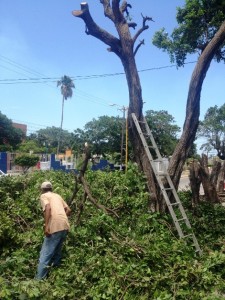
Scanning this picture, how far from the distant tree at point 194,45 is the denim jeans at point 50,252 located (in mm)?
2840

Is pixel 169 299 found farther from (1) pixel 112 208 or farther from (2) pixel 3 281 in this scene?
(1) pixel 112 208

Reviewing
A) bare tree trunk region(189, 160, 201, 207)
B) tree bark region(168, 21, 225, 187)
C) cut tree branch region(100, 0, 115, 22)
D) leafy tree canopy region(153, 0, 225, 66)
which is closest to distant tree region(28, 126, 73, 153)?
leafy tree canopy region(153, 0, 225, 66)

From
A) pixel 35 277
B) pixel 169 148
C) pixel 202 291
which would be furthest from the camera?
pixel 169 148

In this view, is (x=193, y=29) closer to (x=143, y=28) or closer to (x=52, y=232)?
(x=143, y=28)

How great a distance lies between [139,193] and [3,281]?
353cm

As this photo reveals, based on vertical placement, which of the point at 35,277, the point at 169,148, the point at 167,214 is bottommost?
the point at 35,277

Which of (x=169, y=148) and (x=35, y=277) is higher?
(x=169, y=148)

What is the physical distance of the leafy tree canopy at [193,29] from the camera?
1005cm

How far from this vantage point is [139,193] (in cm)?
708

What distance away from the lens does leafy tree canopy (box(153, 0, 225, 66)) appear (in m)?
10.0

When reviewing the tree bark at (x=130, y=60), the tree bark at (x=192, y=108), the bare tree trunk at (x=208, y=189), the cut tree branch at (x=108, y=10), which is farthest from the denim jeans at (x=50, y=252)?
the bare tree trunk at (x=208, y=189)

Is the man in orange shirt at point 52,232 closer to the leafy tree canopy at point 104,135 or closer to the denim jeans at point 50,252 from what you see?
the denim jeans at point 50,252

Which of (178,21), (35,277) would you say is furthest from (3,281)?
(178,21)

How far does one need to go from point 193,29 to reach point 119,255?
8412 millimetres
